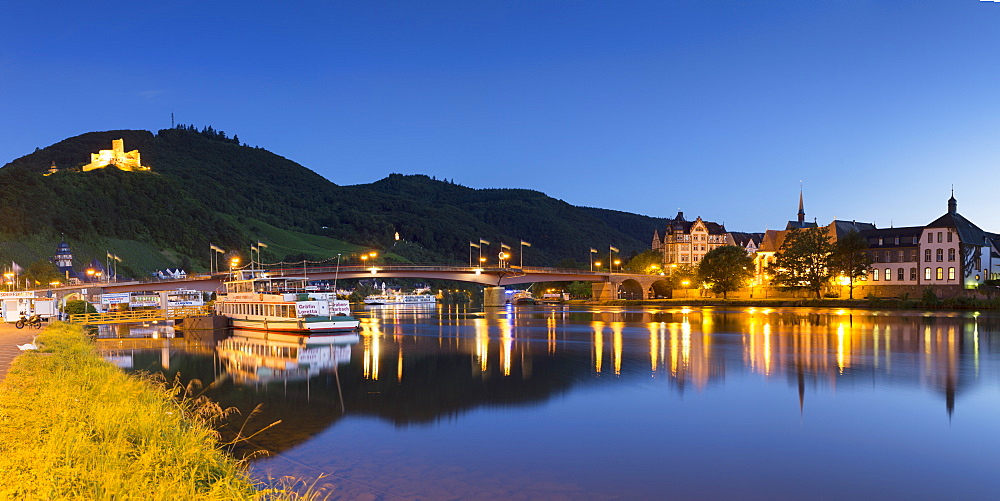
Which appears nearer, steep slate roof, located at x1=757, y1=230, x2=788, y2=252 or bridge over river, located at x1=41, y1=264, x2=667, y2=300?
bridge over river, located at x1=41, y1=264, x2=667, y2=300

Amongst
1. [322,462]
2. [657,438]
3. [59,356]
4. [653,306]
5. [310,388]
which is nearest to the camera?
[322,462]

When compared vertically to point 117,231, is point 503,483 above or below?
below

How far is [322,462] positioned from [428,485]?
2.92 meters

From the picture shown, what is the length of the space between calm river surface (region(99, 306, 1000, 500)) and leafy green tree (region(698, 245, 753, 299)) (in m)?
69.4

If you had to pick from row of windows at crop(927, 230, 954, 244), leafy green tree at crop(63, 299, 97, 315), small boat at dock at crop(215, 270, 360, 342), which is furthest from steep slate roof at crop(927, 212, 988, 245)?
leafy green tree at crop(63, 299, 97, 315)

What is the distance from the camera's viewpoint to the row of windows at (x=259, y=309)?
183 feet

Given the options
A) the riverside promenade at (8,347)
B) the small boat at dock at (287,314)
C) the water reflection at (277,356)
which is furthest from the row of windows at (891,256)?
the riverside promenade at (8,347)

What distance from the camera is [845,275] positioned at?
9969cm

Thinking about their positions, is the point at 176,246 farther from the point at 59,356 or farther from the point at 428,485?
the point at 428,485

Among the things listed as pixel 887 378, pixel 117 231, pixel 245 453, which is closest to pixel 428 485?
pixel 245 453

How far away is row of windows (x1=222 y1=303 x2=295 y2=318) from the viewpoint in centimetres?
5580

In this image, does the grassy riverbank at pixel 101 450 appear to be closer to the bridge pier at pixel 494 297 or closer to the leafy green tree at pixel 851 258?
the leafy green tree at pixel 851 258

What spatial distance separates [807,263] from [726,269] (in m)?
14.4

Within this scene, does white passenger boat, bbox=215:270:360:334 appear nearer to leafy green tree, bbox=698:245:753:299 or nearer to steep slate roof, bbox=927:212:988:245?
leafy green tree, bbox=698:245:753:299
